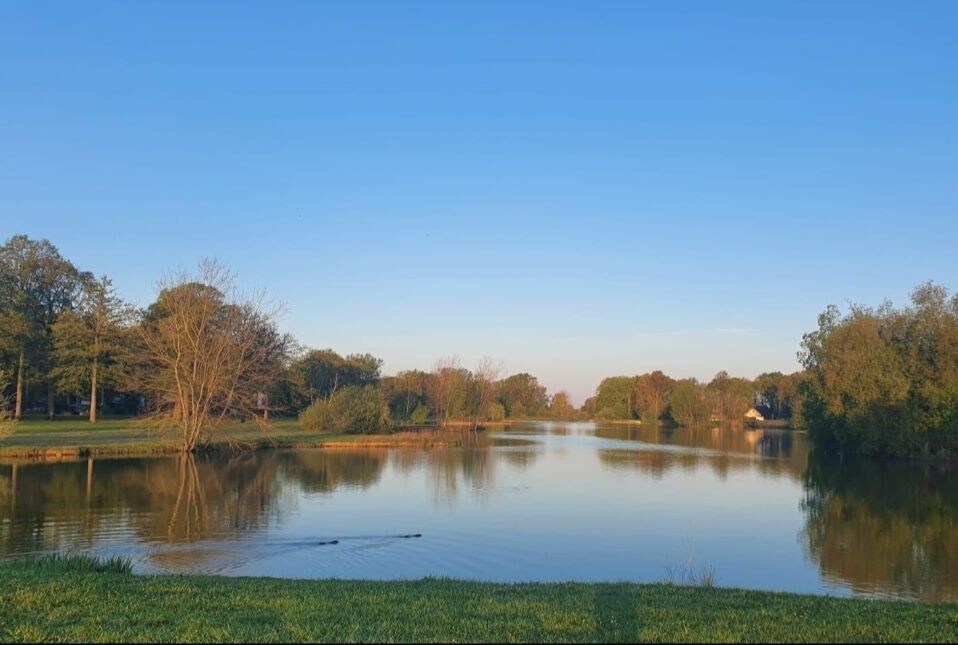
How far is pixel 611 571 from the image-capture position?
13.9 metres

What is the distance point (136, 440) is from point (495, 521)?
2534cm

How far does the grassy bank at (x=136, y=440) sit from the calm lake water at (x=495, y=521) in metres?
2.25

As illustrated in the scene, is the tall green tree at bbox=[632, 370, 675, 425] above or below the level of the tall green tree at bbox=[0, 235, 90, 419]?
below

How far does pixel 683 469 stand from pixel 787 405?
289 ft

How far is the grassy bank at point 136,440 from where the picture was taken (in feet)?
104

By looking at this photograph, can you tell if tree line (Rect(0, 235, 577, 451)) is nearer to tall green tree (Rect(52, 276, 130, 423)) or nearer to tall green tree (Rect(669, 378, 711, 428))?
tall green tree (Rect(52, 276, 130, 423))

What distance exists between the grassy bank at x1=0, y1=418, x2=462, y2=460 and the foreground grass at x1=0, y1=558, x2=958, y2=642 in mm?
25620

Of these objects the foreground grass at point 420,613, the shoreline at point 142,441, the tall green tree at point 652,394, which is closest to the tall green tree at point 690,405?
the tall green tree at point 652,394

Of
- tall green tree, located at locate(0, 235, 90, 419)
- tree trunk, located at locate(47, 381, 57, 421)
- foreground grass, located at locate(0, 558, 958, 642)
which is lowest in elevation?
foreground grass, located at locate(0, 558, 958, 642)

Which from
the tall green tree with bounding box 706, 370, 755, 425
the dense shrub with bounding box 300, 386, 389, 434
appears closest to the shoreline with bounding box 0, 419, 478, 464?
the dense shrub with bounding box 300, 386, 389, 434

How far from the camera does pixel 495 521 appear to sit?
19.4 meters

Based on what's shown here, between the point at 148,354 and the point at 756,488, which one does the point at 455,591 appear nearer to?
the point at 756,488

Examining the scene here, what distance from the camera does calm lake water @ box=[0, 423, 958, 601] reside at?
46.3ft

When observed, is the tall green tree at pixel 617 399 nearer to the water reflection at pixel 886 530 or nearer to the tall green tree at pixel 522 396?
the tall green tree at pixel 522 396
